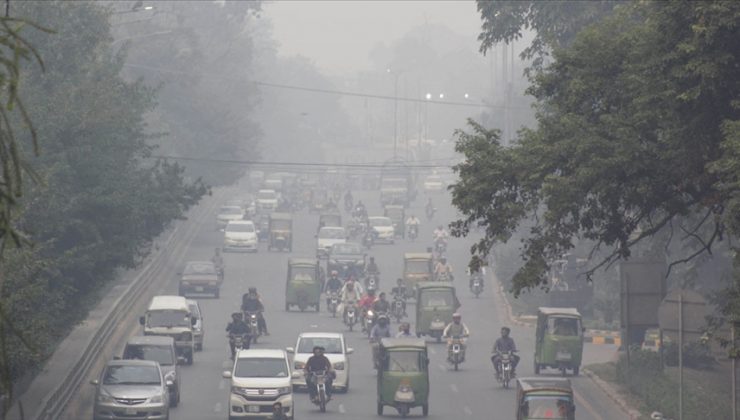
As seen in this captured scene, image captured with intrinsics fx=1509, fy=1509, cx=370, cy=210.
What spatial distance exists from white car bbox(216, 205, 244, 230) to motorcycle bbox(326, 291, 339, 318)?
110 feet

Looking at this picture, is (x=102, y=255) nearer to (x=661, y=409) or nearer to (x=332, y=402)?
(x=332, y=402)

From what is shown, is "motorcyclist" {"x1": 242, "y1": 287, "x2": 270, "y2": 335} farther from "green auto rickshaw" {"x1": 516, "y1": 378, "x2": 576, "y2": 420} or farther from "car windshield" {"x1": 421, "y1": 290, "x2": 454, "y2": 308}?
"green auto rickshaw" {"x1": 516, "y1": 378, "x2": 576, "y2": 420}

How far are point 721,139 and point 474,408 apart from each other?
1588 cm

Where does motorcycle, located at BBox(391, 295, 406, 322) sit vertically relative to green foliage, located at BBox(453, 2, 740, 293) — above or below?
below

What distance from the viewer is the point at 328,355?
37.9 m

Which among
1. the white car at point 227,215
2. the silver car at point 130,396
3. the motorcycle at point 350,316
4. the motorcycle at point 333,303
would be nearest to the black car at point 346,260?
the motorcycle at point 333,303

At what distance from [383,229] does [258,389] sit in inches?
2126

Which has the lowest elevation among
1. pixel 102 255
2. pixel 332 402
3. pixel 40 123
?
pixel 332 402

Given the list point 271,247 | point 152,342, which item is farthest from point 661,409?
point 271,247

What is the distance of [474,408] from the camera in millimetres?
35438

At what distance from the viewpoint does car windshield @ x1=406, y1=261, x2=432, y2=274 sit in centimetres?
6372

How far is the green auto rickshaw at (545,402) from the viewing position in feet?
96.3

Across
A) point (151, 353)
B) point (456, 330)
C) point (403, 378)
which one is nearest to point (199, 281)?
point (456, 330)

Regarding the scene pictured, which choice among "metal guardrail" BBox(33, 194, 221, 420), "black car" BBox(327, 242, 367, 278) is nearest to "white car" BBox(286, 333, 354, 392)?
"metal guardrail" BBox(33, 194, 221, 420)
